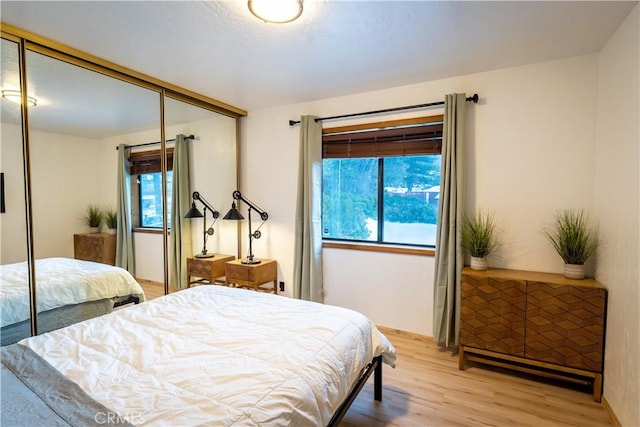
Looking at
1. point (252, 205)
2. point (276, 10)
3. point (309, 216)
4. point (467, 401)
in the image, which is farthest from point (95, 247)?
point (467, 401)

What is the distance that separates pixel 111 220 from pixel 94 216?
129mm

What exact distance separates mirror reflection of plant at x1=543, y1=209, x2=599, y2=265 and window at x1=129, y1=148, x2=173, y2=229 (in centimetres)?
329

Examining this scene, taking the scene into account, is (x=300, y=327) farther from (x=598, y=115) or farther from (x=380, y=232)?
(x=598, y=115)

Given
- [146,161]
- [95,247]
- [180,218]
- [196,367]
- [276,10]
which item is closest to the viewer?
[196,367]

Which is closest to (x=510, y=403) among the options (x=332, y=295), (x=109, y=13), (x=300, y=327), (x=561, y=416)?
(x=561, y=416)

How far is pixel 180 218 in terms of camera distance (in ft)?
10.2

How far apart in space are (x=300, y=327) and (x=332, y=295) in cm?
176

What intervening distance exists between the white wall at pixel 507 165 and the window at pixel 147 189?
1602 millimetres

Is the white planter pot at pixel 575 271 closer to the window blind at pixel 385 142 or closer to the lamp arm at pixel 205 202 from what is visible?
the window blind at pixel 385 142

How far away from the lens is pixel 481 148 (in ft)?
8.77

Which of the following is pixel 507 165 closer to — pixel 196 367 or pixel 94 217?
pixel 196 367

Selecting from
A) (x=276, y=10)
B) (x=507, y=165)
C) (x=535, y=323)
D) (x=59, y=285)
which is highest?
(x=276, y=10)

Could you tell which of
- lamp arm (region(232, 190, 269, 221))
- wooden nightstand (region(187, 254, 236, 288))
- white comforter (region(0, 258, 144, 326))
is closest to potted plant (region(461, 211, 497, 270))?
lamp arm (region(232, 190, 269, 221))

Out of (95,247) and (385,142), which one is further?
(385,142)
